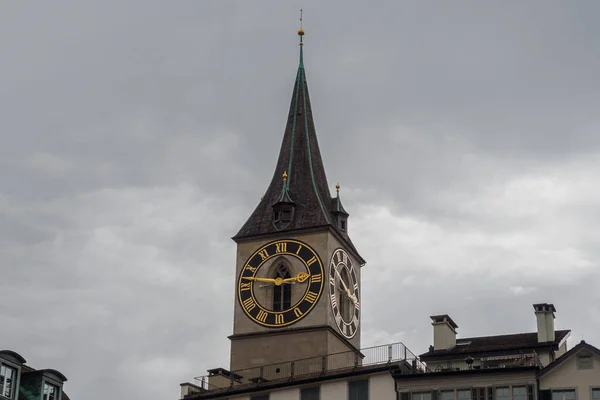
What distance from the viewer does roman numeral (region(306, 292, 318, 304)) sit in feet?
321

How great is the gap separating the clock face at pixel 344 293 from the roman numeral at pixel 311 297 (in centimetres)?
98

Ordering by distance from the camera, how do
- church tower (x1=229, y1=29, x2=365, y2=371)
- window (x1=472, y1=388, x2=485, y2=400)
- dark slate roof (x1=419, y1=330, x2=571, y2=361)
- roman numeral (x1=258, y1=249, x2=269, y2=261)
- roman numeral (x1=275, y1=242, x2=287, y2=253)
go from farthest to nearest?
roman numeral (x1=258, y1=249, x2=269, y2=261) < roman numeral (x1=275, y1=242, x2=287, y2=253) < church tower (x1=229, y1=29, x2=365, y2=371) < dark slate roof (x1=419, y1=330, x2=571, y2=361) < window (x1=472, y1=388, x2=485, y2=400)

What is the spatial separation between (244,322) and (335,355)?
593cm

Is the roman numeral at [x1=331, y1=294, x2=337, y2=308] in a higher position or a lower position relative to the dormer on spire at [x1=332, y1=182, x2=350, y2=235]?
lower

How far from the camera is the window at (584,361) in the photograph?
75500 millimetres

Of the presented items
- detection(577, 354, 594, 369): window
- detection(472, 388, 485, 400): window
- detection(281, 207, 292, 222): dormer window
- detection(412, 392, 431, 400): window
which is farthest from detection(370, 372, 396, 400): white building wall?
detection(281, 207, 292, 222): dormer window

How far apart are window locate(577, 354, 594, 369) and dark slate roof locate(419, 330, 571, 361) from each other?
7768 millimetres

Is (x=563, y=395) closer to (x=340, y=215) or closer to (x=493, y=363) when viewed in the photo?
(x=493, y=363)

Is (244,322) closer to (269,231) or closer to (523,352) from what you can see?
(269,231)

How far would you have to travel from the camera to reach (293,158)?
352 feet

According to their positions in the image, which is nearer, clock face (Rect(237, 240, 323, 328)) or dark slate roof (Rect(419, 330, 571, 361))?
dark slate roof (Rect(419, 330, 571, 361))

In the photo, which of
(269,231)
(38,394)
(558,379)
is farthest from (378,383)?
(269,231)

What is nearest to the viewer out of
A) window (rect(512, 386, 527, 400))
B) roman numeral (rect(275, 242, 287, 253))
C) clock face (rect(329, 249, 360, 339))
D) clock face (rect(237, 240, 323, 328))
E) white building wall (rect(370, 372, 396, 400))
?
window (rect(512, 386, 527, 400))

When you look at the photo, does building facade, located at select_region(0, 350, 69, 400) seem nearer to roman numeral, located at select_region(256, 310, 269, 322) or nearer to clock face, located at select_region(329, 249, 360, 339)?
roman numeral, located at select_region(256, 310, 269, 322)
